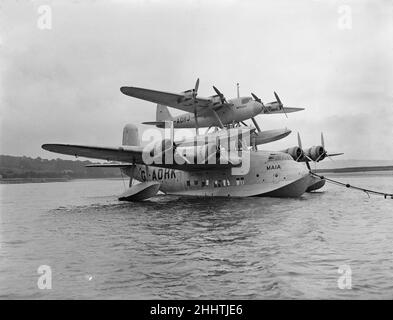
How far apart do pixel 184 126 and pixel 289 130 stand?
6929mm

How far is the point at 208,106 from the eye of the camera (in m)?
24.1

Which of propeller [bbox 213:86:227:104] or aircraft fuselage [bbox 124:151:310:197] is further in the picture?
propeller [bbox 213:86:227:104]

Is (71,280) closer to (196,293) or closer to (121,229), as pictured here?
(196,293)

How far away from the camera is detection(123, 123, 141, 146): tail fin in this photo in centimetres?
2669

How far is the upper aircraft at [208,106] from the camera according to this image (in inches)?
859

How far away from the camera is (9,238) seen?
1124 cm

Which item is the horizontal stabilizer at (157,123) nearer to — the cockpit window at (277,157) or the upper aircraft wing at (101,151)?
the upper aircraft wing at (101,151)

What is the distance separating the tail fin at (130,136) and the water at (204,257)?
43.3 feet

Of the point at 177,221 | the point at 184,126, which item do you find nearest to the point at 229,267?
the point at 177,221

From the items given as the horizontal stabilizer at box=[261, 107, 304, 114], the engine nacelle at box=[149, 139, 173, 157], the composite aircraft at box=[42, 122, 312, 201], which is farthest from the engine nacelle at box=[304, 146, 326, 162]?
the engine nacelle at box=[149, 139, 173, 157]

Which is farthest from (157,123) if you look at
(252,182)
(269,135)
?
(252,182)

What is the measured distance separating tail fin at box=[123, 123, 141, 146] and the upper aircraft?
1.41 metres

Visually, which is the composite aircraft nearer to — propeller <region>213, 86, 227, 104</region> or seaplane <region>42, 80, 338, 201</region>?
seaplane <region>42, 80, 338, 201</region>
